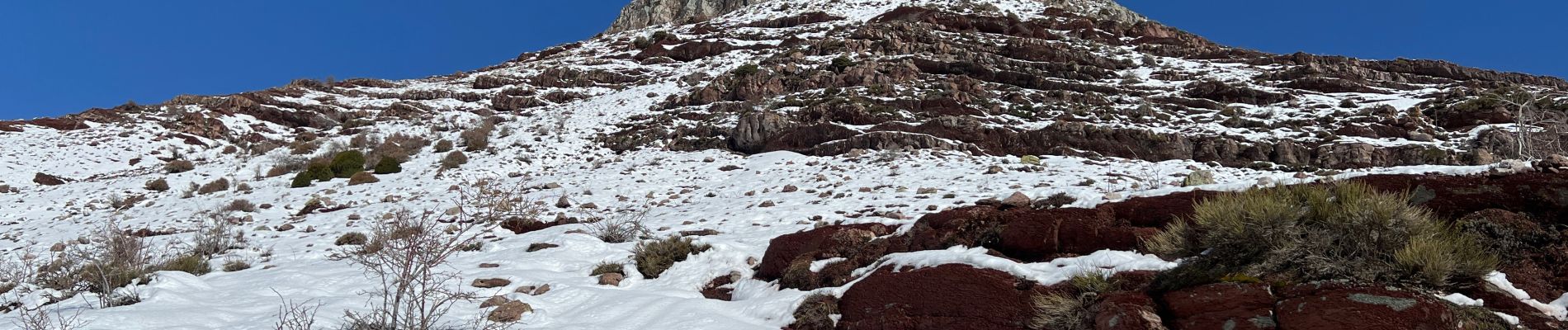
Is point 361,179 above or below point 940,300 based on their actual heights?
above

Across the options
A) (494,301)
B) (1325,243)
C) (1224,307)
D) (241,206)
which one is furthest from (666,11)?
(1224,307)

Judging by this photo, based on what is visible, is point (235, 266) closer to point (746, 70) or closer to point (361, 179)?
point (361, 179)

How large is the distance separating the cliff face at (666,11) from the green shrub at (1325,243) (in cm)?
6658

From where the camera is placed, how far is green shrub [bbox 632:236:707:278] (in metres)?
7.91

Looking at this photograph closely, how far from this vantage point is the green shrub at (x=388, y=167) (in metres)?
20.2

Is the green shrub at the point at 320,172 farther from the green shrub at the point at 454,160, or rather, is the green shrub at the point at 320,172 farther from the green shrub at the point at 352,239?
the green shrub at the point at 352,239

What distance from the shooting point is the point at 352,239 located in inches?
426

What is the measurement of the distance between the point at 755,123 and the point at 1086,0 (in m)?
43.6

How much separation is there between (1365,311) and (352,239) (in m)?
12.1

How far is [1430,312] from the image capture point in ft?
10.3

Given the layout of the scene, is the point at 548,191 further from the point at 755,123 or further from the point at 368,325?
the point at 368,325

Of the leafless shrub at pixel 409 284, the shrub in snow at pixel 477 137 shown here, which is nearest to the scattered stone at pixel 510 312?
the leafless shrub at pixel 409 284

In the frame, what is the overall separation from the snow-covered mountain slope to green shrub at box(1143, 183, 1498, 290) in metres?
0.43

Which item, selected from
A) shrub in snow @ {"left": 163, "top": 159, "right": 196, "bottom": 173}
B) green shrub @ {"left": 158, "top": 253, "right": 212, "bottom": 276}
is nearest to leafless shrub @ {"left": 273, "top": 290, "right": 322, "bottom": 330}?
green shrub @ {"left": 158, "top": 253, "right": 212, "bottom": 276}
